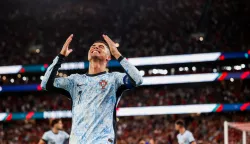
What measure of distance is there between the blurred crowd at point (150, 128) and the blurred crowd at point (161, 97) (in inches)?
30.6

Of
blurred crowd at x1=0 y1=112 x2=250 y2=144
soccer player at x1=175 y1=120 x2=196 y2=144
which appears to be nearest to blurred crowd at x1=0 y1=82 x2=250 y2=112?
blurred crowd at x1=0 y1=112 x2=250 y2=144

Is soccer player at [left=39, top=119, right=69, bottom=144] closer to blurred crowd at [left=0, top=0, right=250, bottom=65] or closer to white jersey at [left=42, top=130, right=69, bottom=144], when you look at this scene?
white jersey at [left=42, top=130, right=69, bottom=144]

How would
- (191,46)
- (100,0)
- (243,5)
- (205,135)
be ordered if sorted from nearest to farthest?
(205,135)
(191,46)
(243,5)
(100,0)

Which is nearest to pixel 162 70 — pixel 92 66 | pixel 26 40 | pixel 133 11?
pixel 133 11

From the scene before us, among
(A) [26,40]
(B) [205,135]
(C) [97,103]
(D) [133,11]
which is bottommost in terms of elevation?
(B) [205,135]

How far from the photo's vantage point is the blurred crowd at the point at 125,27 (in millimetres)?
25042

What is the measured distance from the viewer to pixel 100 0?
1188 inches

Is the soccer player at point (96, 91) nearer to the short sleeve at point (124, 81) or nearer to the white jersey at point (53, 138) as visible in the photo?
the short sleeve at point (124, 81)

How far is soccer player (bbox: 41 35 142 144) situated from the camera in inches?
142

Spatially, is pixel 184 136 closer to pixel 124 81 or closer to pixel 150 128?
pixel 124 81

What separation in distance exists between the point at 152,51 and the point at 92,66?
21.3 metres

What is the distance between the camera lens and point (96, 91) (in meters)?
3.75

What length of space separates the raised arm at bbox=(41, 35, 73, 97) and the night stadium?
10056 millimetres

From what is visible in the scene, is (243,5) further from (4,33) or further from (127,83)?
(127,83)
